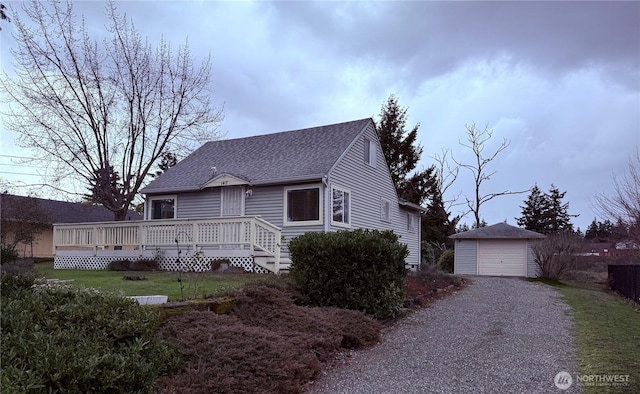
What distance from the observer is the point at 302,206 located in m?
16.1

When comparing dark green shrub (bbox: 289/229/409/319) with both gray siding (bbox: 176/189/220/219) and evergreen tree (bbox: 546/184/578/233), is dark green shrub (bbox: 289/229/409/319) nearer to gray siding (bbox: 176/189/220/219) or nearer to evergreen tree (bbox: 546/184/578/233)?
gray siding (bbox: 176/189/220/219)

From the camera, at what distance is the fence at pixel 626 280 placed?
14438 mm

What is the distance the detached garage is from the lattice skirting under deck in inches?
623

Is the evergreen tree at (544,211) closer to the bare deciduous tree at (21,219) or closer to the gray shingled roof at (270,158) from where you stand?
the gray shingled roof at (270,158)

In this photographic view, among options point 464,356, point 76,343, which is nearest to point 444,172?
point 464,356

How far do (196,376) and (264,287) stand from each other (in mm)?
2929

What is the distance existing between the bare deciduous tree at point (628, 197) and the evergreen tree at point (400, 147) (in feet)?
65.1

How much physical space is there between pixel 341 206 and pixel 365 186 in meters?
2.32

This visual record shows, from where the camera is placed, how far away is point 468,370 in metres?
5.72

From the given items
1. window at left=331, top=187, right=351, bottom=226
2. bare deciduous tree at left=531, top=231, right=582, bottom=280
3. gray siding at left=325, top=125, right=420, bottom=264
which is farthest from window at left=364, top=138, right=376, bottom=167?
bare deciduous tree at left=531, top=231, right=582, bottom=280

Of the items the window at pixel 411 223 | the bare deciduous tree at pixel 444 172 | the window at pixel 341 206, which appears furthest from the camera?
the bare deciduous tree at pixel 444 172

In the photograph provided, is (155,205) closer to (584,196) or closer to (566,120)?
(566,120)

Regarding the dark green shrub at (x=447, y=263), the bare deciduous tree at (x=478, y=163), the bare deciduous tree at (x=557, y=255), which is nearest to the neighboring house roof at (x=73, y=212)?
the dark green shrub at (x=447, y=263)

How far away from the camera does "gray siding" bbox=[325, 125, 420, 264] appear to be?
16.7 metres
